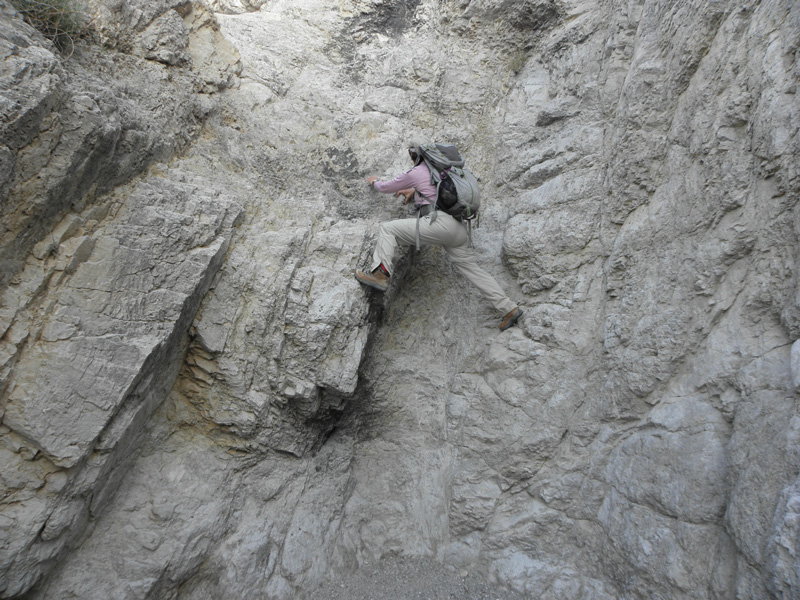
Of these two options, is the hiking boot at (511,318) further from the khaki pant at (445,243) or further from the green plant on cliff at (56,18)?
the green plant on cliff at (56,18)

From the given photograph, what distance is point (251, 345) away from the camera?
14.9 feet

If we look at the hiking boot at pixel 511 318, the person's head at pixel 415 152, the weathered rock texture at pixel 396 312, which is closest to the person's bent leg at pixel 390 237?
the weathered rock texture at pixel 396 312

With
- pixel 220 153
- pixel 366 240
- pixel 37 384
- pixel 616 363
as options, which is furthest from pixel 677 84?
pixel 37 384

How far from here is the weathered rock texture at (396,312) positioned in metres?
3.33

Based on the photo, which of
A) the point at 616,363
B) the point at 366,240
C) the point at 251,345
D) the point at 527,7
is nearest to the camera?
the point at 616,363

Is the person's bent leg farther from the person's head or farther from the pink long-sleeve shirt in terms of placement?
the person's head

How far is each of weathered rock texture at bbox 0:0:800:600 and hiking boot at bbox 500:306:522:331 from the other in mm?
102

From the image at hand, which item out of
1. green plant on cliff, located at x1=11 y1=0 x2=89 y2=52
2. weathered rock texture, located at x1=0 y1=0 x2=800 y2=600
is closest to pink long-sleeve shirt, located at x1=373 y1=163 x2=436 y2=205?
weathered rock texture, located at x1=0 y1=0 x2=800 y2=600

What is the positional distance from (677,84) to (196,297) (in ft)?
16.1

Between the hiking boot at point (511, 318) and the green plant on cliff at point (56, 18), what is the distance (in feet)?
16.5

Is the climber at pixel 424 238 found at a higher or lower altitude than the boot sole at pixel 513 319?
higher

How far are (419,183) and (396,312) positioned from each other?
1589 millimetres

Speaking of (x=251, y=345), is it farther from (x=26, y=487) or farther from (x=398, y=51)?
(x=398, y=51)

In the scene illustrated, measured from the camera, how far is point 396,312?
222 inches
